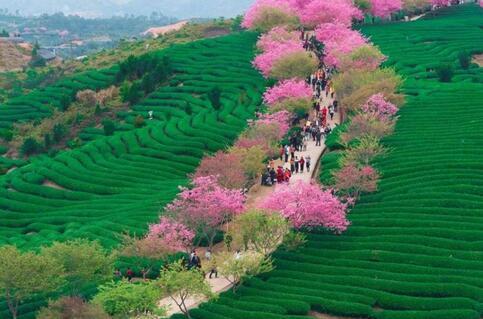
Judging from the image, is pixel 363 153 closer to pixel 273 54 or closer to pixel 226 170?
pixel 226 170

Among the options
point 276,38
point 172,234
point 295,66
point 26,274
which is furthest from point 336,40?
point 26,274

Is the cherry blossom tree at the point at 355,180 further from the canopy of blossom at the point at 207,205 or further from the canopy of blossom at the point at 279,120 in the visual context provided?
the canopy of blossom at the point at 279,120

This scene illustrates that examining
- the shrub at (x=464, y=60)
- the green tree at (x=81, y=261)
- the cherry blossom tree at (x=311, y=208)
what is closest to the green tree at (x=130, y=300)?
the green tree at (x=81, y=261)

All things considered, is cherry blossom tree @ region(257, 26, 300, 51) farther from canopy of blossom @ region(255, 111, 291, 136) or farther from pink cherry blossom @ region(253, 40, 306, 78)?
canopy of blossom @ region(255, 111, 291, 136)

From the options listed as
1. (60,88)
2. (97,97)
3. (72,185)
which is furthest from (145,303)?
(60,88)

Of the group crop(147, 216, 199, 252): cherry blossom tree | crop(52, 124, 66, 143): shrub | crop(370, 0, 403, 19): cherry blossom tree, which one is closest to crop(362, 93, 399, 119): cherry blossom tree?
crop(147, 216, 199, 252): cherry blossom tree

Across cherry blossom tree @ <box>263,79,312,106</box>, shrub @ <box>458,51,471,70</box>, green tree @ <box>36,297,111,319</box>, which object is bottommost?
green tree @ <box>36,297,111,319</box>

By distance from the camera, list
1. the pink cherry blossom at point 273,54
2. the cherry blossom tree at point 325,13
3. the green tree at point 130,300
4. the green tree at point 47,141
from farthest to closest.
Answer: the cherry blossom tree at point 325,13
the pink cherry blossom at point 273,54
the green tree at point 47,141
the green tree at point 130,300

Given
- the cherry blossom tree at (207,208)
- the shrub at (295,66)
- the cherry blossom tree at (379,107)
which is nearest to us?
the cherry blossom tree at (207,208)
